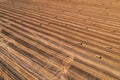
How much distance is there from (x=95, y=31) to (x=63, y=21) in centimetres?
153

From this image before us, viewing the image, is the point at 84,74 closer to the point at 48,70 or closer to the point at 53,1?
the point at 48,70

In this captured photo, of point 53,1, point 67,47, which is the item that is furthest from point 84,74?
point 53,1

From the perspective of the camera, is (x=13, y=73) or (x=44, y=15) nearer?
(x=13, y=73)

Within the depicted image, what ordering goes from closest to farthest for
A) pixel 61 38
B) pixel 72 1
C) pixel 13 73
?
1. pixel 13 73
2. pixel 61 38
3. pixel 72 1

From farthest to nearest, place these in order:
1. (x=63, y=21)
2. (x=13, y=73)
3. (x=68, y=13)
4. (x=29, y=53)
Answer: (x=68, y=13)
(x=63, y=21)
(x=29, y=53)
(x=13, y=73)

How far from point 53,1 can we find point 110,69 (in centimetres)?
673

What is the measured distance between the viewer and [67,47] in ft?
13.9

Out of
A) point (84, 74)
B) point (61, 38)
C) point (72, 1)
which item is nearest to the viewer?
point (84, 74)

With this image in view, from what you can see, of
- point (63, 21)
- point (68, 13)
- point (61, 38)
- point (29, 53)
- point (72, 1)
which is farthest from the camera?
point (72, 1)

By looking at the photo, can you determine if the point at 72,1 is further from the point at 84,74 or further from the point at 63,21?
the point at 84,74

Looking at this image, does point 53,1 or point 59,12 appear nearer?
point 59,12

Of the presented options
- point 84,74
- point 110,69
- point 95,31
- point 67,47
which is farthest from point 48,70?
point 95,31

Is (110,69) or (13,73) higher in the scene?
(110,69)

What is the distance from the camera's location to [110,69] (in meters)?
3.29
